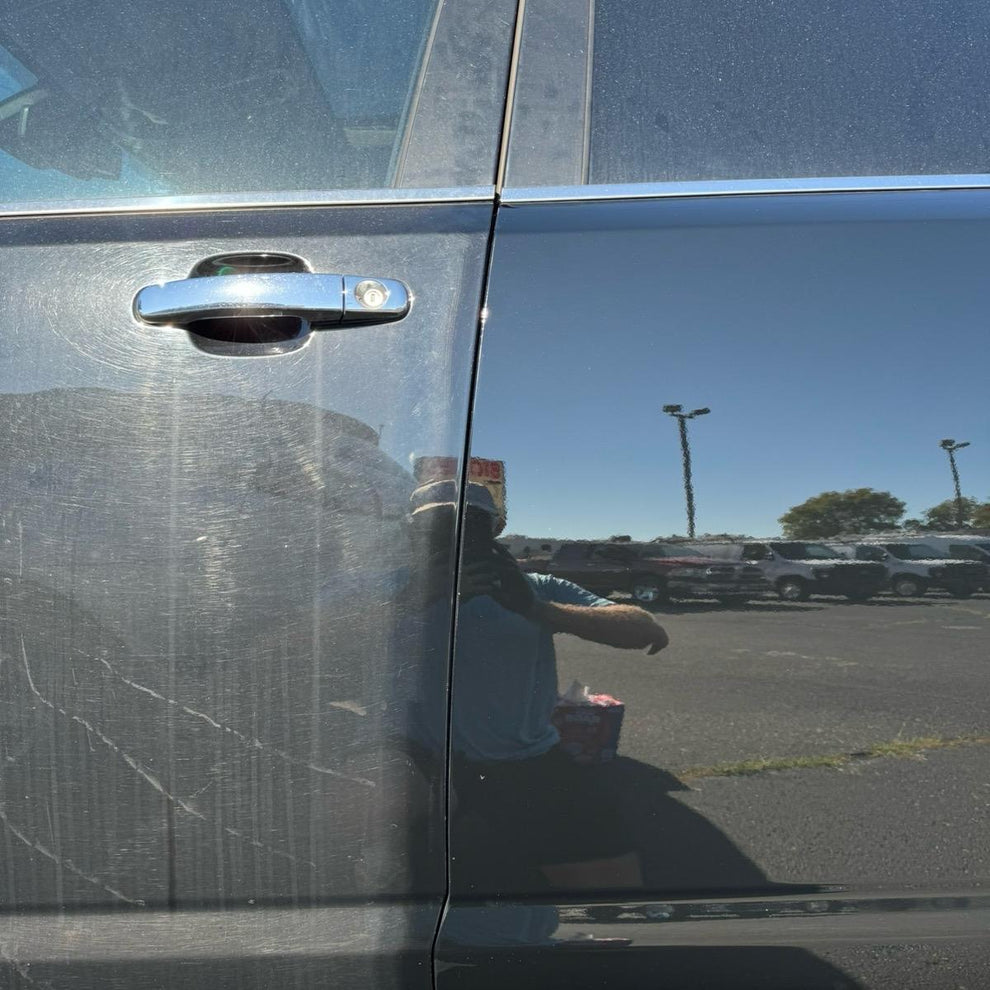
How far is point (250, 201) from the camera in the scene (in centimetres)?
122

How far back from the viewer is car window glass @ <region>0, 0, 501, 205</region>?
1263 mm

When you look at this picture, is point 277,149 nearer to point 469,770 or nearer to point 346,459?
point 346,459

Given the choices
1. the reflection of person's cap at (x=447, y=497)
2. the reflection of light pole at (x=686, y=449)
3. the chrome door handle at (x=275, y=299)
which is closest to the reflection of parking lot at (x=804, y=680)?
the reflection of light pole at (x=686, y=449)

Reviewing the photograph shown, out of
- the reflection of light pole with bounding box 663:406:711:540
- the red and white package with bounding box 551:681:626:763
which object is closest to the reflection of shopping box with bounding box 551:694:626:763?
the red and white package with bounding box 551:681:626:763

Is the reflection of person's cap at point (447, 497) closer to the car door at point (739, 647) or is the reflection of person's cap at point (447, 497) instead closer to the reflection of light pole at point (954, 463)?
the car door at point (739, 647)

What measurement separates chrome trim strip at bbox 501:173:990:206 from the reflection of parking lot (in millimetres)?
536

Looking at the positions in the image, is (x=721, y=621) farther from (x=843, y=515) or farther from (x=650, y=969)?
(x=650, y=969)

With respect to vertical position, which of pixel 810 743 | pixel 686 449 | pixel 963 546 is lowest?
pixel 810 743

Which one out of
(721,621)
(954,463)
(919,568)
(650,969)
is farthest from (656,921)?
(954,463)

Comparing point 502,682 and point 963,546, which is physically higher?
point 963,546

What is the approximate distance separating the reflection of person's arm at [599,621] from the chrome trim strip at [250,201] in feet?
1.78

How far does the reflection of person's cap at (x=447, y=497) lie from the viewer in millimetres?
1046

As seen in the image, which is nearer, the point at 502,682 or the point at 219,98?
the point at 502,682

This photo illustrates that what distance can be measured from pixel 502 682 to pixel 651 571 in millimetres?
215
